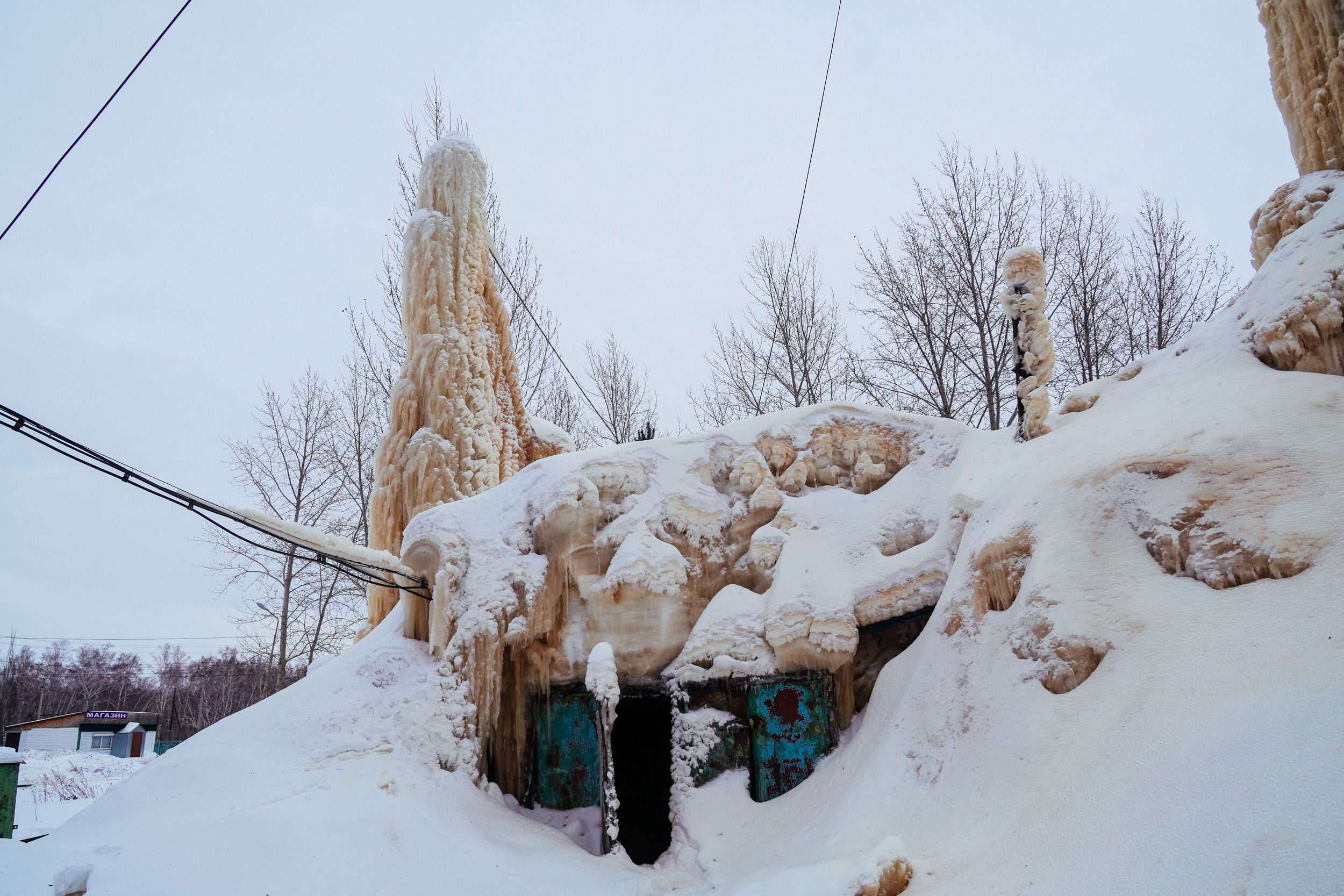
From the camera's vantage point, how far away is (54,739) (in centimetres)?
2448

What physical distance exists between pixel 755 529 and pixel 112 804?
5964 millimetres

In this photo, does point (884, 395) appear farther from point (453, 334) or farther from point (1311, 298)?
point (1311, 298)

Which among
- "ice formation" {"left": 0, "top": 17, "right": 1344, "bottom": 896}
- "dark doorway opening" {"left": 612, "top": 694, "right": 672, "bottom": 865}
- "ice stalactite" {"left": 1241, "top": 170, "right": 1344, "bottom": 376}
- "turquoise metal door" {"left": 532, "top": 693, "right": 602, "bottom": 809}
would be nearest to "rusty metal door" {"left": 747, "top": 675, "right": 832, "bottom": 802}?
"ice formation" {"left": 0, "top": 17, "right": 1344, "bottom": 896}

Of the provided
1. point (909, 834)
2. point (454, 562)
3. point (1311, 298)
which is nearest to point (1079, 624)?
point (909, 834)

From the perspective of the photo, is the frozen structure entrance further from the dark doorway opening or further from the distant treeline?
the distant treeline

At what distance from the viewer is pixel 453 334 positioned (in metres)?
10.5

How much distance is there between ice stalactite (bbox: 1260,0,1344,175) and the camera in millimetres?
6809

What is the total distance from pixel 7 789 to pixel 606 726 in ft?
14.9

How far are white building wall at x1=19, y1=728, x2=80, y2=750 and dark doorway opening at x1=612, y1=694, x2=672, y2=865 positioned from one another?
84.7 ft

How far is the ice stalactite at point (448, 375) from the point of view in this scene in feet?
32.3

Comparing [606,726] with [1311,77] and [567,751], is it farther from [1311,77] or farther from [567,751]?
[1311,77]

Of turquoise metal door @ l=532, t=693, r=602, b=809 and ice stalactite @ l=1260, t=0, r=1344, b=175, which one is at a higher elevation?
ice stalactite @ l=1260, t=0, r=1344, b=175

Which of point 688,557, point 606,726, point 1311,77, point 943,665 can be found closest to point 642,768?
point 606,726

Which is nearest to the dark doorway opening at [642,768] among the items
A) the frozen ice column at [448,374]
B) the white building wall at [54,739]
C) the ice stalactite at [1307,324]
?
the frozen ice column at [448,374]
